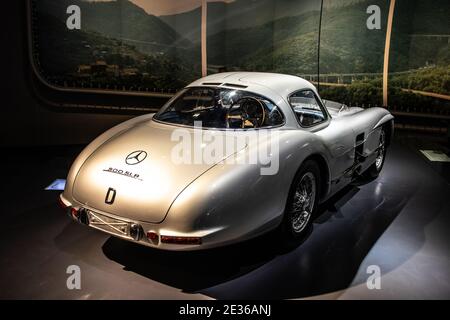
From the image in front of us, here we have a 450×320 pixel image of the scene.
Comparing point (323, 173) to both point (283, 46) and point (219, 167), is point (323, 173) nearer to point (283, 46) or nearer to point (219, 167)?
Answer: point (219, 167)

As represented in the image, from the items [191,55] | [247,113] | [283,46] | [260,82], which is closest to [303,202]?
[247,113]

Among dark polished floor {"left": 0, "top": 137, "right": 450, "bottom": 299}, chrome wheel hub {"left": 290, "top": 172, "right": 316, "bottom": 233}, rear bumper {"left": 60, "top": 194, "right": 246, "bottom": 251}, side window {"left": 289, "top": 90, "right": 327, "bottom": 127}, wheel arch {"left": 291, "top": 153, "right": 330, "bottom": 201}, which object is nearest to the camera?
rear bumper {"left": 60, "top": 194, "right": 246, "bottom": 251}

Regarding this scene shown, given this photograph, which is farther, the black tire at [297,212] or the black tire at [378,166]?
the black tire at [378,166]

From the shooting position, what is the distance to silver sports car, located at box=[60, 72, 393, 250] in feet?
8.31

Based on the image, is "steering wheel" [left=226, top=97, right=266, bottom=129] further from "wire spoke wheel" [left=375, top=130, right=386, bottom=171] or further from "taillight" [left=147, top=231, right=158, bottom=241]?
"wire spoke wheel" [left=375, top=130, right=386, bottom=171]

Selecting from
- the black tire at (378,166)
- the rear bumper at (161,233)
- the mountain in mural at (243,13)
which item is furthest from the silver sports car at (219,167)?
the mountain in mural at (243,13)

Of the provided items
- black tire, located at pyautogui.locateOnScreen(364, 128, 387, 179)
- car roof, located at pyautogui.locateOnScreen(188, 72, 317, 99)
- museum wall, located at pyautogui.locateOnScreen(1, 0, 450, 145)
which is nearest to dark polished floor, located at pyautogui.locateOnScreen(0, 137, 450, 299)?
black tire, located at pyautogui.locateOnScreen(364, 128, 387, 179)

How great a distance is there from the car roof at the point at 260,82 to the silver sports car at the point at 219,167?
0.01m

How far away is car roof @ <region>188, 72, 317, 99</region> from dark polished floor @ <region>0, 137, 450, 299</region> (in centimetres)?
115

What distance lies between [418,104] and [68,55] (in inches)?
227

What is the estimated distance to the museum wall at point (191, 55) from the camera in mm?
6078

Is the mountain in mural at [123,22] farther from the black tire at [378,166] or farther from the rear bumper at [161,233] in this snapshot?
the rear bumper at [161,233]

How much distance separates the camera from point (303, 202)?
10.9 ft

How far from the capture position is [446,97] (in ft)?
23.5
